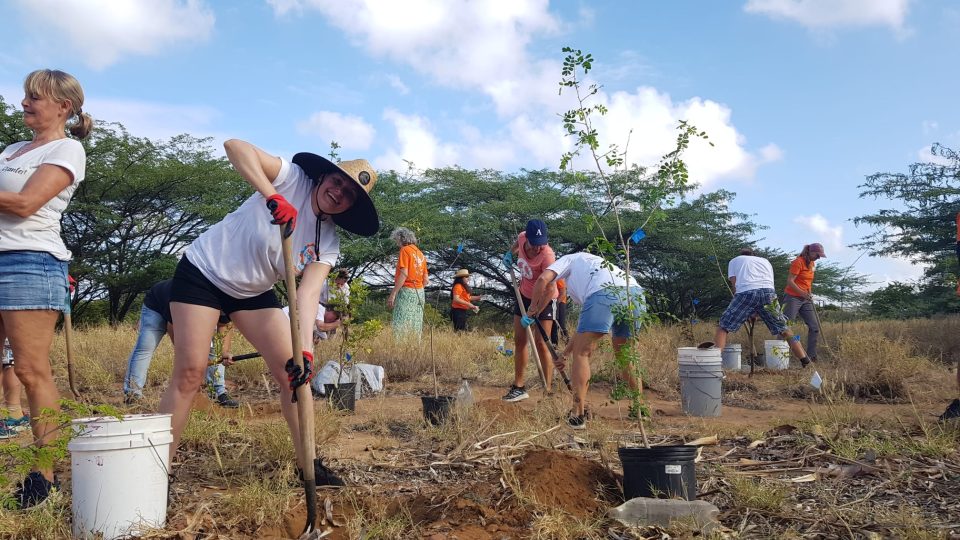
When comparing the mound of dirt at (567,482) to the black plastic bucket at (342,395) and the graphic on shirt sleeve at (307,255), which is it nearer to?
the graphic on shirt sleeve at (307,255)

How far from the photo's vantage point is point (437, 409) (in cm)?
527

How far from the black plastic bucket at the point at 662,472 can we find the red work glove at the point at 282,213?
1722 millimetres

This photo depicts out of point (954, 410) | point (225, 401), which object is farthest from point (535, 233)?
point (954, 410)

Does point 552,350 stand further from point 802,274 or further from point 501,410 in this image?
point 802,274

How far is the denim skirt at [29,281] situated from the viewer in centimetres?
304

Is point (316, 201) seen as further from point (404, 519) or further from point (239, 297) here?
point (404, 519)

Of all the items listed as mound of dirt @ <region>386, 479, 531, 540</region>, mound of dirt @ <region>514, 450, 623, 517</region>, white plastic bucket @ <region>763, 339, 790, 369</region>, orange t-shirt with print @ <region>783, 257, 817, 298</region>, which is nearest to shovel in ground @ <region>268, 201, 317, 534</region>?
mound of dirt @ <region>386, 479, 531, 540</region>

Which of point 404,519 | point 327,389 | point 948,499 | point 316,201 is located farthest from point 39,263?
point 948,499

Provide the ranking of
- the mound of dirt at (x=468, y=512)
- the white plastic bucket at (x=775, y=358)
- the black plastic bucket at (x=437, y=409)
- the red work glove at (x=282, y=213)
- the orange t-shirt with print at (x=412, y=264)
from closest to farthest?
the red work glove at (x=282, y=213), the mound of dirt at (x=468, y=512), the black plastic bucket at (x=437, y=409), the orange t-shirt with print at (x=412, y=264), the white plastic bucket at (x=775, y=358)

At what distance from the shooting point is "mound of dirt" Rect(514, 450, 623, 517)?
3277 mm

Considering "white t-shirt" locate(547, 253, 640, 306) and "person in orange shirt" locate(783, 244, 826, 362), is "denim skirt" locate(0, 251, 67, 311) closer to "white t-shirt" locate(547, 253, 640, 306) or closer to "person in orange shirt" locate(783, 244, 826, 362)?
"white t-shirt" locate(547, 253, 640, 306)

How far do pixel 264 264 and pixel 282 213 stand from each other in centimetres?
48

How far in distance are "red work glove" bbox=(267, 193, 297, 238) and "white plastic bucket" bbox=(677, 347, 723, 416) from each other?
14.1 ft

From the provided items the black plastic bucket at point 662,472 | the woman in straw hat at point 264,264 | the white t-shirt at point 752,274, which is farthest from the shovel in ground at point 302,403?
the white t-shirt at point 752,274
